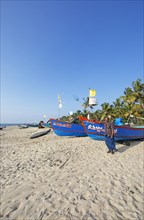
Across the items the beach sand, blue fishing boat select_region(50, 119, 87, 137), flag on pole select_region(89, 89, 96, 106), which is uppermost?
flag on pole select_region(89, 89, 96, 106)

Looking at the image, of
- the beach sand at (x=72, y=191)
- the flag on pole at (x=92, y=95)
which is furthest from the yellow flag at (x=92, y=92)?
the beach sand at (x=72, y=191)

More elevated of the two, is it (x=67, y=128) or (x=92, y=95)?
(x=92, y=95)

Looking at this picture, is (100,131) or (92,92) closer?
(100,131)

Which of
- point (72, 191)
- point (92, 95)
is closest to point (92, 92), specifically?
point (92, 95)

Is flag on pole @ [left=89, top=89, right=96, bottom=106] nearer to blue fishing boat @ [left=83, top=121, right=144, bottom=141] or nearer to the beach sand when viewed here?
blue fishing boat @ [left=83, top=121, right=144, bottom=141]

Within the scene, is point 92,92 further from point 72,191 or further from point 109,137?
point 72,191

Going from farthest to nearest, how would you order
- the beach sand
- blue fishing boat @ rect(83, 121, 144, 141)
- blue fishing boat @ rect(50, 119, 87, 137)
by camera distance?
blue fishing boat @ rect(50, 119, 87, 137) < blue fishing boat @ rect(83, 121, 144, 141) < the beach sand

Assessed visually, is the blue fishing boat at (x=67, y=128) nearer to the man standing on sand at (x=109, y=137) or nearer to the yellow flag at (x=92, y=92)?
the yellow flag at (x=92, y=92)

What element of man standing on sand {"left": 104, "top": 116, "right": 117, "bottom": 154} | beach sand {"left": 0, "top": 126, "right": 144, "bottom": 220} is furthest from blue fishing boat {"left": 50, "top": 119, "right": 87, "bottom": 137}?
beach sand {"left": 0, "top": 126, "right": 144, "bottom": 220}

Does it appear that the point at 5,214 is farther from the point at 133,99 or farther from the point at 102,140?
the point at 133,99

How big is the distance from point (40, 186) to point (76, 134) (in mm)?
11507

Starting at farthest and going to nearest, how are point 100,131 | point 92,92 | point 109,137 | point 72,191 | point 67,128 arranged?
1. point 92,92
2. point 67,128
3. point 100,131
4. point 109,137
5. point 72,191

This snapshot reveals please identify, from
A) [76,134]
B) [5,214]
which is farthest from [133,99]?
[5,214]

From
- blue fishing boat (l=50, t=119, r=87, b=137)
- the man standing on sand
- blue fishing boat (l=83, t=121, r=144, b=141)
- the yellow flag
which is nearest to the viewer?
the man standing on sand
